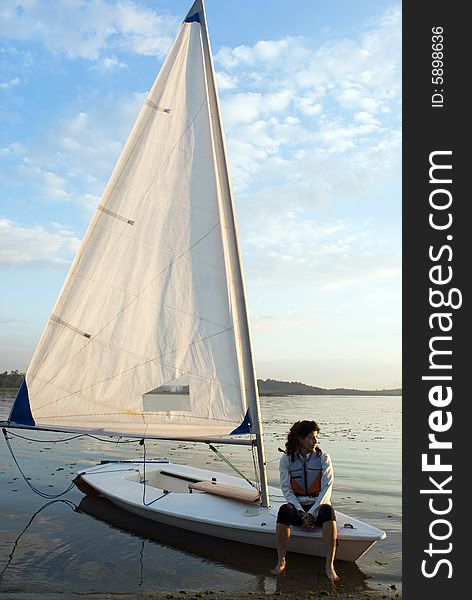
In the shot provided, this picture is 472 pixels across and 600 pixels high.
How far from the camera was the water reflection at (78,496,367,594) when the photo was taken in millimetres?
6797

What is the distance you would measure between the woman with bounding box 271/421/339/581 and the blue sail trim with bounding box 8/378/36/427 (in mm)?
4162

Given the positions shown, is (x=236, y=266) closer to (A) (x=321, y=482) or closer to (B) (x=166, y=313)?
(B) (x=166, y=313)

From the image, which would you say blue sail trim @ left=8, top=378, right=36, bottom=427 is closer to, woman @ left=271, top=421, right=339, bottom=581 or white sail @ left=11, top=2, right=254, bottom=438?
white sail @ left=11, top=2, right=254, bottom=438

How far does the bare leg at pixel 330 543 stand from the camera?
6.97m

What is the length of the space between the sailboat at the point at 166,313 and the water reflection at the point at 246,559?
228 mm

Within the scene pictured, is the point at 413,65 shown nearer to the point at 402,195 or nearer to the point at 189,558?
the point at 402,195

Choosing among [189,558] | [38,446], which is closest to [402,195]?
[189,558]

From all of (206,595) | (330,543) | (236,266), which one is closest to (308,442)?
(330,543)

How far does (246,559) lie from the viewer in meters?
7.61

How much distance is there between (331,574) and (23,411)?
17.3 feet

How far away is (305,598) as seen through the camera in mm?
6297

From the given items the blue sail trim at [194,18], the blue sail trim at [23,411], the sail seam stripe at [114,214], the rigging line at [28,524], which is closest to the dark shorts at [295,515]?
the rigging line at [28,524]

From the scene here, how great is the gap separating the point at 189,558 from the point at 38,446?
13.0 metres

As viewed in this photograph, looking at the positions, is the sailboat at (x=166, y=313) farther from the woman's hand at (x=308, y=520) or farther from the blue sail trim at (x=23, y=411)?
the woman's hand at (x=308, y=520)
